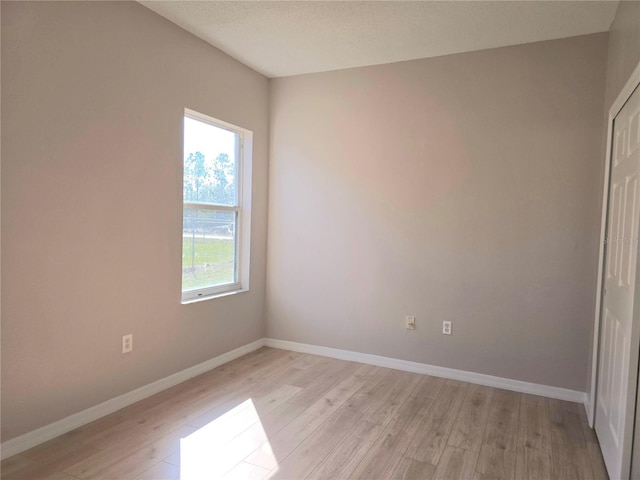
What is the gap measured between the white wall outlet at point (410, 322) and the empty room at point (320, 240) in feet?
0.09

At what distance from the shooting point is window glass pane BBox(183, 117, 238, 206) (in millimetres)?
3339

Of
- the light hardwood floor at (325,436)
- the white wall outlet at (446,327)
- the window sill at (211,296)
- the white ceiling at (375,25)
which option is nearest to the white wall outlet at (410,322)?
the white wall outlet at (446,327)

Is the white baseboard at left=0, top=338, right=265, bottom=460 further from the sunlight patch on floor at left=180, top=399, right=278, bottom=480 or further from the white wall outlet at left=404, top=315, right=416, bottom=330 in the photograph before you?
the white wall outlet at left=404, top=315, right=416, bottom=330

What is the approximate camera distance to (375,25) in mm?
2961

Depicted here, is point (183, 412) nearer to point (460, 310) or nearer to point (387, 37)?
point (460, 310)

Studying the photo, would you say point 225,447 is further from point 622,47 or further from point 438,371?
point 622,47

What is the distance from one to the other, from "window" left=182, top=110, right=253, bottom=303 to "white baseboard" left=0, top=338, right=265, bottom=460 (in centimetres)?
56

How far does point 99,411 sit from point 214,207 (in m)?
1.73

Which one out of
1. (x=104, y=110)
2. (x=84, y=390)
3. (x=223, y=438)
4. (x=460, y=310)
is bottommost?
(x=223, y=438)

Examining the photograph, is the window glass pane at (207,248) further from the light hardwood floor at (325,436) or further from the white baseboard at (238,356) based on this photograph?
the light hardwood floor at (325,436)

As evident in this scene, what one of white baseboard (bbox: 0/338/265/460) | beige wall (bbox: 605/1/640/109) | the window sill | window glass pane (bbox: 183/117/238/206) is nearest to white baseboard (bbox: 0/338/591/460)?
white baseboard (bbox: 0/338/265/460)

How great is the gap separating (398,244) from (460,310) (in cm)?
74

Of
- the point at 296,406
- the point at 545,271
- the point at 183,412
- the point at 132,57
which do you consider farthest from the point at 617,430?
the point at 132,57

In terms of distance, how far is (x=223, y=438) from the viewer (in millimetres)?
2443
